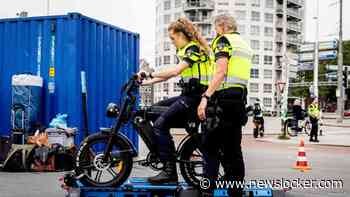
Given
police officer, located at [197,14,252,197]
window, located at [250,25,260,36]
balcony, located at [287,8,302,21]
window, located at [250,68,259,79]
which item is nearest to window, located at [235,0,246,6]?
window, located at [250,25,260,36]

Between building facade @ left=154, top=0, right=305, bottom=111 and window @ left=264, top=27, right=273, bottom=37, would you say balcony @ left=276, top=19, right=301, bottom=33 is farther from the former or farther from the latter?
window @ left=264, top=27, right=273, bottom=37

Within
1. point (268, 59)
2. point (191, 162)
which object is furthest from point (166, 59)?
point (191, 162)

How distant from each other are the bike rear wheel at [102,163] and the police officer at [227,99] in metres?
0.95

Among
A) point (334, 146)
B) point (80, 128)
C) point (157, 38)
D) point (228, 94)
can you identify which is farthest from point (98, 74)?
point (157, 38)

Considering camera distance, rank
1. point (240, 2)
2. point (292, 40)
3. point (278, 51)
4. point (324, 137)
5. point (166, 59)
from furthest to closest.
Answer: point (292, 40), point (278, 51), point (166, 59), point (240, 2), point (324, 137)

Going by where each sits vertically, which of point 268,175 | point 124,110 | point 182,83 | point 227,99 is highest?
point 182,83

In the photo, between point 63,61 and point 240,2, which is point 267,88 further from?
point 63,61

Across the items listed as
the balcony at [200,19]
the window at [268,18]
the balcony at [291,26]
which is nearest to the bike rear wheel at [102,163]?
the balcony at [200,19]

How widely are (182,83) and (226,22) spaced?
88cm

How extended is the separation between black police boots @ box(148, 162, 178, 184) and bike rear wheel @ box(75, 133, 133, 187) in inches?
13.0

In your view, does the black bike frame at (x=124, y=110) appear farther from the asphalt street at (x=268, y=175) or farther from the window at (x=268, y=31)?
the window at (x=268, y=31)

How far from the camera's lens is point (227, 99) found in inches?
231

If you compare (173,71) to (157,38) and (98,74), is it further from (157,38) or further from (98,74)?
(157,38)

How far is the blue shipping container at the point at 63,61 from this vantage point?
10.8 m
